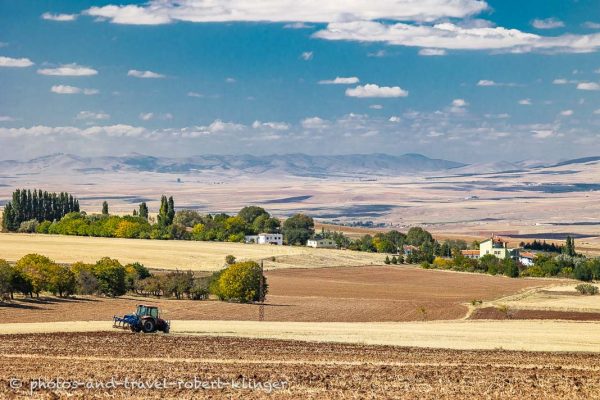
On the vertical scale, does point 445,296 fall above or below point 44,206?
below

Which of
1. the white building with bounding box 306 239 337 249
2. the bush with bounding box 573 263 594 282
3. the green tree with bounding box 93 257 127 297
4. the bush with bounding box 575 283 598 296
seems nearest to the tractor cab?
the green tree with bounding box 93 257 127 297

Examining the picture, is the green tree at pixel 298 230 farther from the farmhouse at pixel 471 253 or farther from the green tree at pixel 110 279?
the green tree at pixel 110 279

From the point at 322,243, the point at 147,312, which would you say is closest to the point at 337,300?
the point at 147,312

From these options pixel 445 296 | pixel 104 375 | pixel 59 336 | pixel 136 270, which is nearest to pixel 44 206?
pixel 136 270

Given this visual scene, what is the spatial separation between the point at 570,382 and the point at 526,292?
2494 inches

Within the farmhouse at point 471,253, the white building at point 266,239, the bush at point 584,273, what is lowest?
the bush at point 584,273

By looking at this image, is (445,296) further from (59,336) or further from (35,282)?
(59,336)

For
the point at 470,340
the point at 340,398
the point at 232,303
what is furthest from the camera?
the point at 232,303

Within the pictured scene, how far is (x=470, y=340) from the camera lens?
50125mm

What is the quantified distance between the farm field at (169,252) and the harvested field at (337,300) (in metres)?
6.97

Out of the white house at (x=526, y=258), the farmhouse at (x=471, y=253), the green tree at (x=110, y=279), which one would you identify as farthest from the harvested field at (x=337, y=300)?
the farmhouse at (x=471, y=253)

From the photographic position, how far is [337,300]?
281 ft

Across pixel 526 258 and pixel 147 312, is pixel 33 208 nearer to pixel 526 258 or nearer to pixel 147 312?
pixel 526 258

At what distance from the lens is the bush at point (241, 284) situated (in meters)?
80.6
